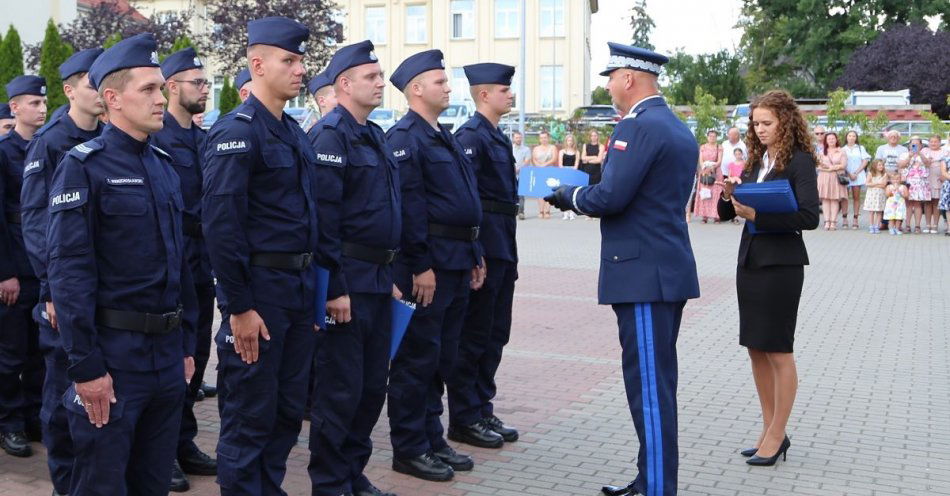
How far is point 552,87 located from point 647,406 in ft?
168

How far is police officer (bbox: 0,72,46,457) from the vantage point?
20.5ft

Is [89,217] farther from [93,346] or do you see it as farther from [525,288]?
[525,288]

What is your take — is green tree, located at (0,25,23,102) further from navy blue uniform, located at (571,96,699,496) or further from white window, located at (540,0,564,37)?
white window, located at (540,0,564,37)

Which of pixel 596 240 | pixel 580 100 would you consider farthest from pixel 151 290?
pixel 580 100

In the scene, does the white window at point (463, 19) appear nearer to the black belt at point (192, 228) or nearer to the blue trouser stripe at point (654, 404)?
the black belt at point (192, 228)

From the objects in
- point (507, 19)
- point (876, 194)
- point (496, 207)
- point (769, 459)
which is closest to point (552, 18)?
point (507, 19)

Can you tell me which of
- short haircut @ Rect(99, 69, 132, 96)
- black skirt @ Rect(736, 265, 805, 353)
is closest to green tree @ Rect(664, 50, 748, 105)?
black skirt @ Rect(736, 265, 805, 353)

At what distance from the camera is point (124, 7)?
42.5 meters

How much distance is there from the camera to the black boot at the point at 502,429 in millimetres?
6633

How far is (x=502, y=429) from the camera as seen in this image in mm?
6668

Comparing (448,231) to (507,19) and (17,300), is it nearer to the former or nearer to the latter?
(17,300)

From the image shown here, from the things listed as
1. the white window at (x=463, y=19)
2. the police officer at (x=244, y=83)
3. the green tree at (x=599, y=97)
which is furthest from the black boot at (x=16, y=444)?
the green tree at (x=599, y=97)

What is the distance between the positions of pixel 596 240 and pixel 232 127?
15.5 meters

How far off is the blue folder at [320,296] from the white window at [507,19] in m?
52.2
